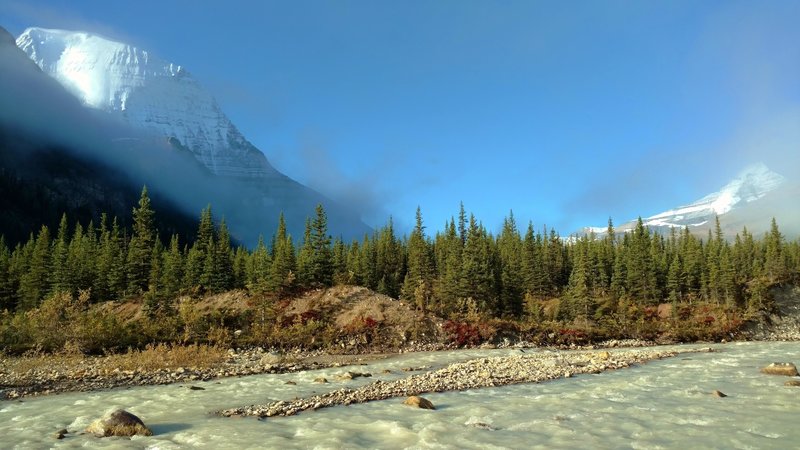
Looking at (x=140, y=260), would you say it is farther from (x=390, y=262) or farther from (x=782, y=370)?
(x=782, y=370)

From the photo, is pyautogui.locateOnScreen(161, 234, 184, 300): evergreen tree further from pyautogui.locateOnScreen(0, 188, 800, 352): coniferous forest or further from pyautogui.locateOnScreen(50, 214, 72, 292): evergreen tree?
pyautogui.locateOnScreen(50, 214, 72, 292): evergreen tree

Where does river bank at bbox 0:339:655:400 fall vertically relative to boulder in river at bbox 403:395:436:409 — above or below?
above

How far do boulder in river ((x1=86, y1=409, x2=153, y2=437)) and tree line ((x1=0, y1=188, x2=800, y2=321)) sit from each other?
34461 millimetres

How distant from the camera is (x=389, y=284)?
262ft

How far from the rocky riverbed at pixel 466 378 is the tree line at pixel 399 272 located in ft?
60.5

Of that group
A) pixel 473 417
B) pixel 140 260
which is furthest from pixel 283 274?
pixel 473 417

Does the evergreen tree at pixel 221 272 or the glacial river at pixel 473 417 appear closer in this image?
the glacial river at pixel 473 417

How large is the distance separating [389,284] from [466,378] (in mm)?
57537

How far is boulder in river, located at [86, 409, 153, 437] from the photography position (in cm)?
1298

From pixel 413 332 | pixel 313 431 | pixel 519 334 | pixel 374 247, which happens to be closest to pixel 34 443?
pixel 313 431

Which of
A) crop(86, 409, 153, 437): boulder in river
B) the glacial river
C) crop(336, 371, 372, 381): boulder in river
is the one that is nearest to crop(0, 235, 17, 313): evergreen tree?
the glacial river

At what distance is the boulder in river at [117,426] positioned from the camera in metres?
13.0

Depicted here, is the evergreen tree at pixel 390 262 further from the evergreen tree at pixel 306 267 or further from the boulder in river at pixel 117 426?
the boulder in river at pixel 117 426

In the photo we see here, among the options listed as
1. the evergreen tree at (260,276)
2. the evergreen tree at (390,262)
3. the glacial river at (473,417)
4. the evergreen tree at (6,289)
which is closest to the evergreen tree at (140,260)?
the evergreen tree at (260,276)
